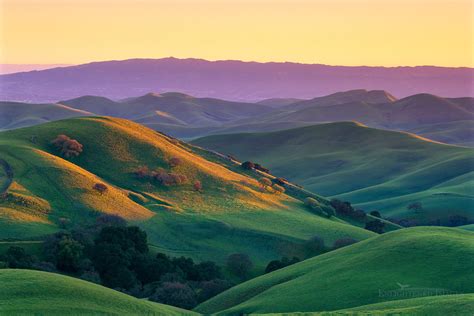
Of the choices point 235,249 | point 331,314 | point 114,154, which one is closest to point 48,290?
point 331,314

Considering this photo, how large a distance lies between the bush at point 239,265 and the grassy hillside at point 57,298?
36805mm

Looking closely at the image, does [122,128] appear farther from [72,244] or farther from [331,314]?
[331,314]

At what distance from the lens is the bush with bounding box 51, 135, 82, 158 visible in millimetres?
119750

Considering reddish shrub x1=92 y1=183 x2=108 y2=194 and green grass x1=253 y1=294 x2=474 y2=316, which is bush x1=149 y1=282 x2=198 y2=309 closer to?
green grass x1=253 y1=294 x2=474 y2=316

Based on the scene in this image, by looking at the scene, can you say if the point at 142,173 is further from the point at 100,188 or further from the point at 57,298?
the point at 57,298

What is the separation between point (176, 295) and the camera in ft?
220

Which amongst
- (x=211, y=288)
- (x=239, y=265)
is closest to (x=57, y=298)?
(x=211, y=288)

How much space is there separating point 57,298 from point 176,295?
21.5 meters

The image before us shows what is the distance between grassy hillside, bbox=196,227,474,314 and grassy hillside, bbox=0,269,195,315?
32.2 ft

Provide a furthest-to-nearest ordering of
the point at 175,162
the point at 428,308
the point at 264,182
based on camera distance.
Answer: the point at 264,182
the point at 175,162
the point at 428,308

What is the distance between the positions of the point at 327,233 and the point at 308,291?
51.7 meters

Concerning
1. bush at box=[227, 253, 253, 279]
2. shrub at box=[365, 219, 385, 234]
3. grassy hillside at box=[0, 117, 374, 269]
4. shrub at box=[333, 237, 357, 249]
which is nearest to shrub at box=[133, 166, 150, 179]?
grassy hillside at box=[0, 117, 374, 269]

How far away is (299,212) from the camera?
399 ft

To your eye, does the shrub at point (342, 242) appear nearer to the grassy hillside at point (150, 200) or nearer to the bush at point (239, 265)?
the grassy hillside at point (150, 200)
